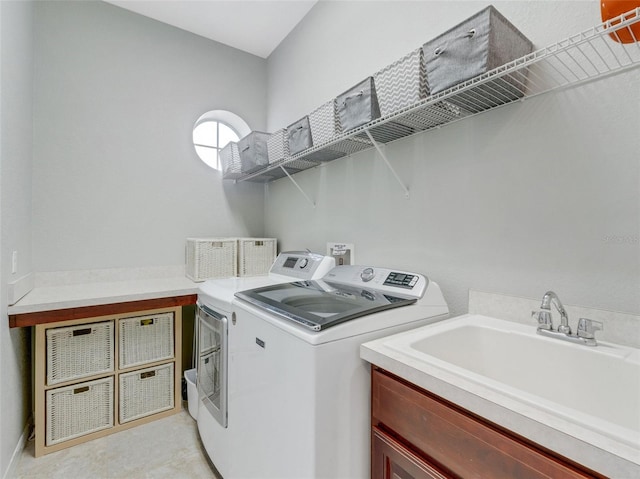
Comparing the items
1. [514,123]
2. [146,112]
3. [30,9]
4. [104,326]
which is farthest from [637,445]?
[30,9]

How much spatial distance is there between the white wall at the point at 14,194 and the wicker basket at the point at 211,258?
0.95 m

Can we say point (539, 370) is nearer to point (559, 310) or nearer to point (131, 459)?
point (559, 310)

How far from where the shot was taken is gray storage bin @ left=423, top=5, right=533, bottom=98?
3.23 feet

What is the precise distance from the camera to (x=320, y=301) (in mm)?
1319

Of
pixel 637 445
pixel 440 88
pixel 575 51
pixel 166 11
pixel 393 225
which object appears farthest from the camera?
pixel 166 11

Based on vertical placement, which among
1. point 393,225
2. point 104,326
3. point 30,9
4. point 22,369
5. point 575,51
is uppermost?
point 30,9

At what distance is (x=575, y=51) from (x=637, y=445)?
1.14m

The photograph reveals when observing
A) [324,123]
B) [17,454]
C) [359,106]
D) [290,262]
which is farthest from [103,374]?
[359,106]

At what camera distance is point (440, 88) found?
1.12m

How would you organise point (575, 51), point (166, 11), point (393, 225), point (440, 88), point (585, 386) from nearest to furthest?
point (585, 386)
point (575, 51)
point (440, 88)
point (393, 225)
point (166, 11)

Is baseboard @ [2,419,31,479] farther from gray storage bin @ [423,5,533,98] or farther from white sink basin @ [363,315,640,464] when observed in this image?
gray storage bin @ [423,5,533,98]

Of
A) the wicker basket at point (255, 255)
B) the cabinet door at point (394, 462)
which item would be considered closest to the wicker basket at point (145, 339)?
the wicker basket at point (255, 255)

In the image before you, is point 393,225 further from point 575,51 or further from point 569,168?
point 575,51

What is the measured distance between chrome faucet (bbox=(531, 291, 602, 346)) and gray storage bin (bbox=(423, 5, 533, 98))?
2.43 feet
